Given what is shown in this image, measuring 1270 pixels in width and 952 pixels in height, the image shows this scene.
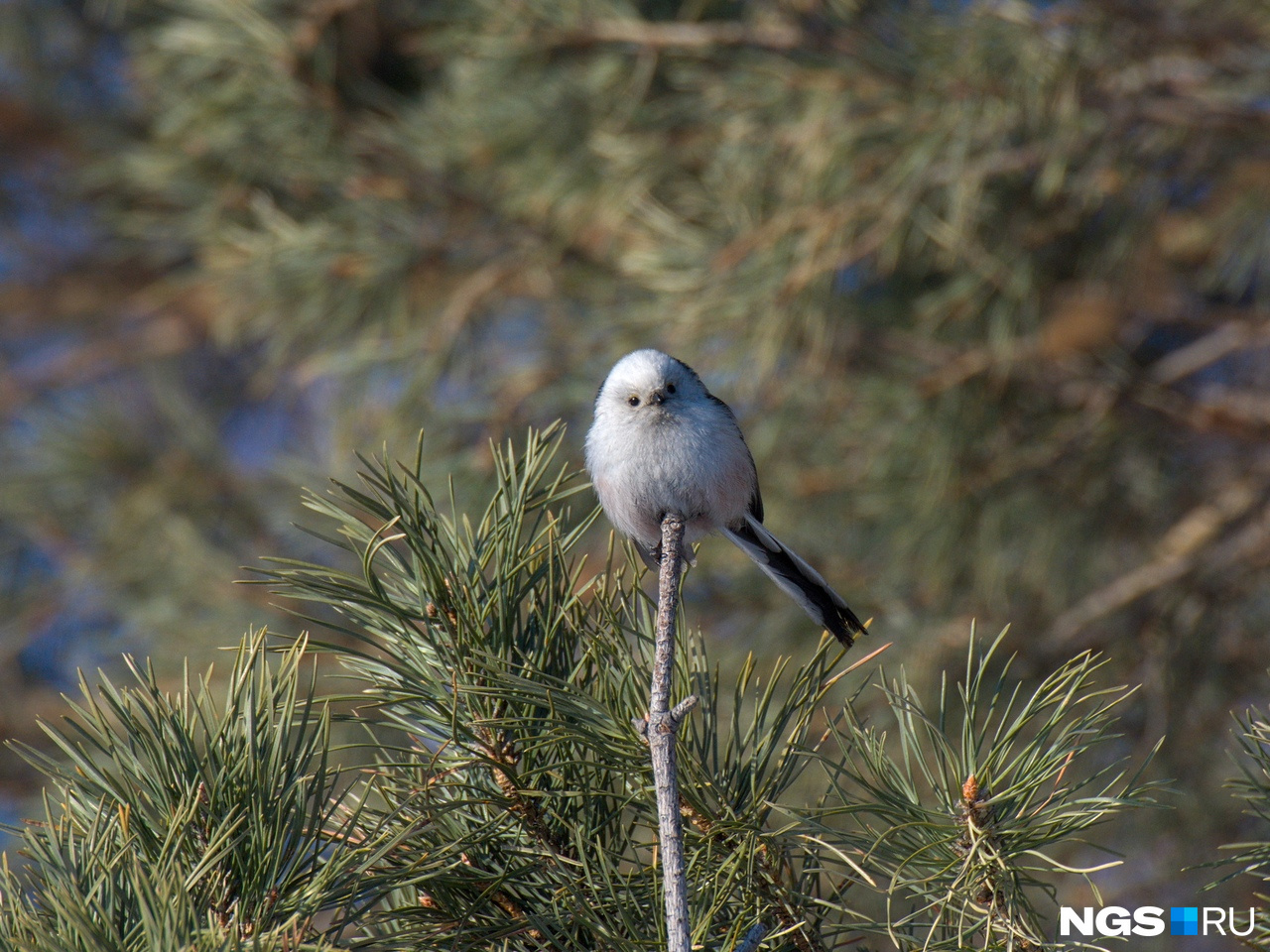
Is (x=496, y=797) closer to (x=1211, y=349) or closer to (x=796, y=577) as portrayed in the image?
(x=796, y=577)

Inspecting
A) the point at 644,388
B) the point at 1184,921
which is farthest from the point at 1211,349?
the point at 644,388

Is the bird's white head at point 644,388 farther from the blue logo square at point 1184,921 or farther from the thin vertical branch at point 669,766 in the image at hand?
the blue logo square at point 1184,921

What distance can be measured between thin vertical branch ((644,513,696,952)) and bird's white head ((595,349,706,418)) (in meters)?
0.45

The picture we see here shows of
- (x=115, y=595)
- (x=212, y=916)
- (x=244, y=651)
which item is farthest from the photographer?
(x=115, y=595)

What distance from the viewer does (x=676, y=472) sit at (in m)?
1.17

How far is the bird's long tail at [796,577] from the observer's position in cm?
119

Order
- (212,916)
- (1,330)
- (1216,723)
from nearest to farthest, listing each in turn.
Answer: (212,916) < (1216,723) < (1,330)

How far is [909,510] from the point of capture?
2342 mm

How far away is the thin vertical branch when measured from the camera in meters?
0.69

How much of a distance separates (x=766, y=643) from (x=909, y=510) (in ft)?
1.41

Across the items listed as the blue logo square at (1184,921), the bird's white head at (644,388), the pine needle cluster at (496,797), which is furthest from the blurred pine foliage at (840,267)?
the pine needle cluster at (496,797)

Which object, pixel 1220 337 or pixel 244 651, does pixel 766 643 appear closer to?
pixel 1220 337

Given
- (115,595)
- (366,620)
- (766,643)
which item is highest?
(115,595)

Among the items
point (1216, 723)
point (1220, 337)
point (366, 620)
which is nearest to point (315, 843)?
point (366, 620)
